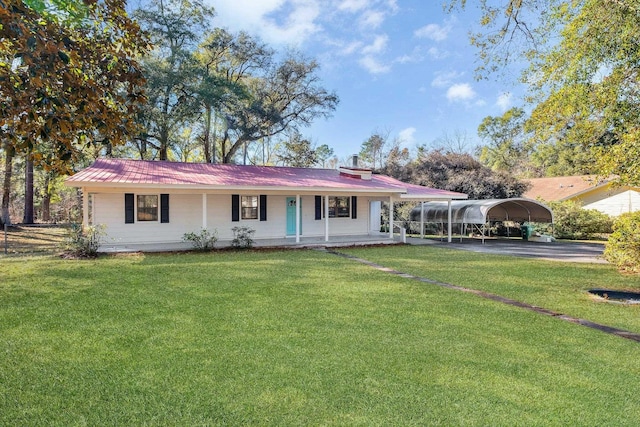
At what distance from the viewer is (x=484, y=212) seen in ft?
54.3

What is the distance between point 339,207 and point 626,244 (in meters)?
11.0

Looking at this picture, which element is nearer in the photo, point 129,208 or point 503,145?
point 129,208

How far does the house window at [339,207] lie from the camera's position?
17406mm

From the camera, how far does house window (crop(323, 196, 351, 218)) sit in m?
17.4

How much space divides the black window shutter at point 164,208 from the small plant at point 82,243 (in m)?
2.25

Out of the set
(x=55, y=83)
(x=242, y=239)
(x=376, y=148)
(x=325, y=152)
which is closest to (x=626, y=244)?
(x=55, y=83)

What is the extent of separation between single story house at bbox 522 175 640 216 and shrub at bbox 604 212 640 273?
16787mm

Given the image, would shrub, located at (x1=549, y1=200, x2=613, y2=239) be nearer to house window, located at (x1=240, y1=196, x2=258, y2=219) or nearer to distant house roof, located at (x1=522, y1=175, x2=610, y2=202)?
distant house roof, located at (x1=522, y1=175, x2=610, y2=202)

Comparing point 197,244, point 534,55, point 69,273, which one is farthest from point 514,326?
point 197,244

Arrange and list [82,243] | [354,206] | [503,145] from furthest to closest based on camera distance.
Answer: [503,145] < [354,206] < [82,243]

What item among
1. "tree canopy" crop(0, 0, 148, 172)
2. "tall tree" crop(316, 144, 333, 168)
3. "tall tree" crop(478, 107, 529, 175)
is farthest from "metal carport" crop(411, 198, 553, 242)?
"tall tree" crop(478, 107, 529, 175)

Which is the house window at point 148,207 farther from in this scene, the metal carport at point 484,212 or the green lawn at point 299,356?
the metal carport at point 484,212

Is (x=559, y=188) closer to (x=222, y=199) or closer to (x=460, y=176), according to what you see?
(x=460, y=176)

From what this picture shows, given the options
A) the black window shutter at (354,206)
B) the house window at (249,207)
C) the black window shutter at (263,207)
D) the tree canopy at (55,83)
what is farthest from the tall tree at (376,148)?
the tree canopy at (55,83)
